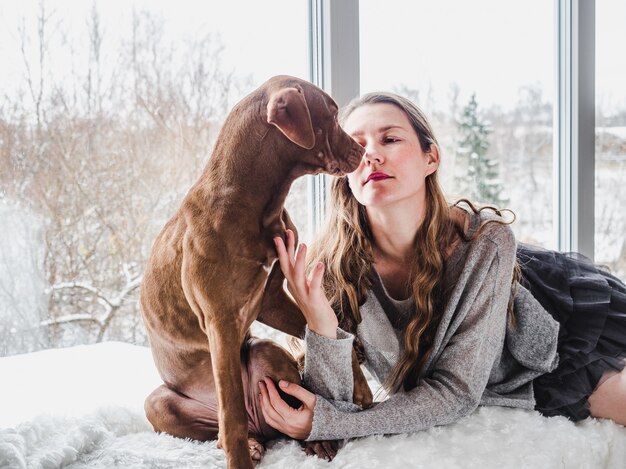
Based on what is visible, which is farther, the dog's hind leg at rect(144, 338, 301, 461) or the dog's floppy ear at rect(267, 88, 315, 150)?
the dog's hind leg at rect(144, 338, 301, 461)

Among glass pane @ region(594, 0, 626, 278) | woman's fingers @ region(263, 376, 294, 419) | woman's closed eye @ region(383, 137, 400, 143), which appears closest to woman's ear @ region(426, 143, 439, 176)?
woman's closed eye @ region(383, 137, 400, 143)

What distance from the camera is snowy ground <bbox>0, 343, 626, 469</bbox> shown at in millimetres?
1022

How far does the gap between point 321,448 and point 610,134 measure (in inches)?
90.3

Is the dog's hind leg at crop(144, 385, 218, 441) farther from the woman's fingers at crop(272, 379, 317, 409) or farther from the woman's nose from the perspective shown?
the woman's nose

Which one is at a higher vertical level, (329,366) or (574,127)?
(574,127)

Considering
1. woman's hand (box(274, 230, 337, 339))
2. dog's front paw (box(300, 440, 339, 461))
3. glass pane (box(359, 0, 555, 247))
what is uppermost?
glass pane (box(359, 0, 555, 247))

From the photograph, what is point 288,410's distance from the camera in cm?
109

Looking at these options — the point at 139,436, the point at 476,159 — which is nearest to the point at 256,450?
the point at 139,436

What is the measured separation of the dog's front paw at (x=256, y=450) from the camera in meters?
1.05

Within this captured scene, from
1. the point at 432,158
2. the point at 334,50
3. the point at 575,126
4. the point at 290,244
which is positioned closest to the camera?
the point at 290,244

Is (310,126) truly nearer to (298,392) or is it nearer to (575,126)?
(298,392)

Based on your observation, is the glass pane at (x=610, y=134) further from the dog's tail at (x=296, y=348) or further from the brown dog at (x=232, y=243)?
the brown dog at (x=232, y=243)

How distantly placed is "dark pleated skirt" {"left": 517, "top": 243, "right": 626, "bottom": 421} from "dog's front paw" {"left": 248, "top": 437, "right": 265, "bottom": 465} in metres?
0.70

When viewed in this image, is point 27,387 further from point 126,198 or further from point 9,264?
point 126,198
